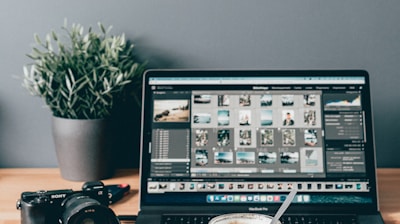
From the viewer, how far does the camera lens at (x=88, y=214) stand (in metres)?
0.99

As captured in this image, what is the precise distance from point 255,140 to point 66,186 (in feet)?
1.37

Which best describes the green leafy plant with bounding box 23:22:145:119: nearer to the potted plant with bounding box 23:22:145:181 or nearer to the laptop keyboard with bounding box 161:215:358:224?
the potted plant with bounding box 23:22:145:181

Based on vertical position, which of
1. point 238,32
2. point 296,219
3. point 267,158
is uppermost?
point 238,32

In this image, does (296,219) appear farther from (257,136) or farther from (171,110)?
(171,110)

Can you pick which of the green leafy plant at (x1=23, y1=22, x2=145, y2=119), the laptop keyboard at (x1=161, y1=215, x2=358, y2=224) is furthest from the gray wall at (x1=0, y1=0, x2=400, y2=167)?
the laptop keyboard at (x1=161, y1=215, x2=358, y2=224)

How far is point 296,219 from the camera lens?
109 cm

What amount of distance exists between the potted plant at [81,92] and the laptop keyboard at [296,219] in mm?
263

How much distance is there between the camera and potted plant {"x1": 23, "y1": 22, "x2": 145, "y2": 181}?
1.26 m

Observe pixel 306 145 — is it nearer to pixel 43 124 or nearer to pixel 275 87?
pixel 275 87

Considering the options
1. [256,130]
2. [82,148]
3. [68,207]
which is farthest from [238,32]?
[68,207]

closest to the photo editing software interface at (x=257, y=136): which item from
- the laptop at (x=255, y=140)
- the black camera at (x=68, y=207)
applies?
the laptop at (x=255, y=140)

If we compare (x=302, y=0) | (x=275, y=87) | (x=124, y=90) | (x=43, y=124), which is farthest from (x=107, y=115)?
(x=302, y=0)

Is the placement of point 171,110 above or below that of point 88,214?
above

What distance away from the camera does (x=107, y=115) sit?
4.21ft
